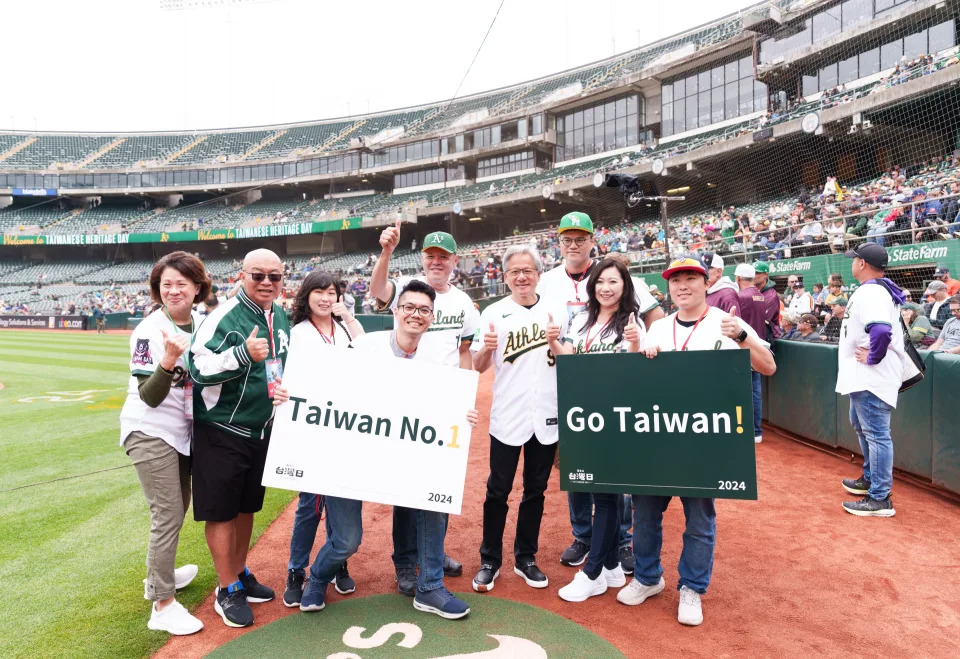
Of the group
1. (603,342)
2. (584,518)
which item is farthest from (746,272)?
(584,518)

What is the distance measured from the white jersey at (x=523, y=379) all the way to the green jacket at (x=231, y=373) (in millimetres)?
1438

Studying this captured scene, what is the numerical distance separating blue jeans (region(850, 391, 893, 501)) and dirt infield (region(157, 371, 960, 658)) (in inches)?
11.8

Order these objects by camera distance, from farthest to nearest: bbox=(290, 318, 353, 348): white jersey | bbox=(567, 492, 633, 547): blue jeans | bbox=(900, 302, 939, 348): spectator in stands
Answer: bbox=(900, 302, 939, 348): spectator in stands → bbox=(567, 492, 633, 547): blue jeans → bbox=(290, 318, 353, 348): white jersey

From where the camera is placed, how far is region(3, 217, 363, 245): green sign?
4538cm

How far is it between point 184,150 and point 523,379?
6338 centimetres

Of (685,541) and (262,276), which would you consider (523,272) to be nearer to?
(262,276)

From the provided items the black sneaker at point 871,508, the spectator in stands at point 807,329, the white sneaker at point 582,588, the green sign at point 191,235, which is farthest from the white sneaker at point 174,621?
the green sign at point 191,235

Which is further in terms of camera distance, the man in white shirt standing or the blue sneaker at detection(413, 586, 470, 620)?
the man in white shirt standing

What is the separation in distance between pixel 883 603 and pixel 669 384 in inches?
80.6

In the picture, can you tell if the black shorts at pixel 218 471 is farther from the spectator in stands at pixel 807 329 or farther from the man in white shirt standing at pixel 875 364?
the spectator in stands at pixel 807 329

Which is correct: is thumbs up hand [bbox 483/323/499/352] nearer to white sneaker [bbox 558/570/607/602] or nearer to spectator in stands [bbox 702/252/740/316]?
white sneaker [bbox 558/570/607/602]

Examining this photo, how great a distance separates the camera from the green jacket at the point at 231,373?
321 centimetres

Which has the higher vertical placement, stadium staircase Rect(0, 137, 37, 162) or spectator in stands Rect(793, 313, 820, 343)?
stadium staircase Rect(0, 137, 37, 162)

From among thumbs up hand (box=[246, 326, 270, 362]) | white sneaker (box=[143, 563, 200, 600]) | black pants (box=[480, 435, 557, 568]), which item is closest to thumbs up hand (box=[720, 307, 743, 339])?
black pants (box=[480, 435, 557, 568])
